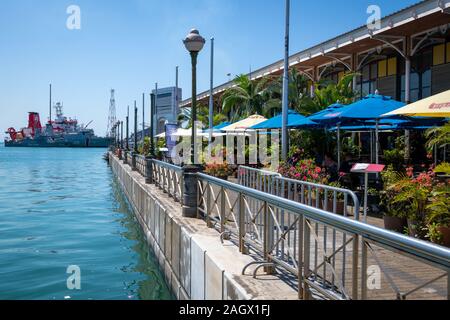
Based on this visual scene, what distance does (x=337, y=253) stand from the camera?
14.5 feet

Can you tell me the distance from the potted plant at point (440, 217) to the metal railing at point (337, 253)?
2.52 m

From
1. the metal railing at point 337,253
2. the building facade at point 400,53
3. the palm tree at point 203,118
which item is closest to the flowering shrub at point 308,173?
the metal railing at point 337,253

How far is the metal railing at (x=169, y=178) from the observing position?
1248cm

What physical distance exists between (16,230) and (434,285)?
55.1 ft

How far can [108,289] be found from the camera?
33.5ft

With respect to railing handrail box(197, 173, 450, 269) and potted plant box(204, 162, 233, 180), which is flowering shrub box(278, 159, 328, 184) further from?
potted plant box(204, 162, 233, 180)

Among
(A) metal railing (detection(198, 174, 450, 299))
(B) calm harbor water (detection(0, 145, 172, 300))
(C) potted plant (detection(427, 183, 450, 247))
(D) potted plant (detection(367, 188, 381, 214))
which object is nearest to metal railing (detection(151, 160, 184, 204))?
(B) calm harbor water (detection(0, 145, 172, 300))

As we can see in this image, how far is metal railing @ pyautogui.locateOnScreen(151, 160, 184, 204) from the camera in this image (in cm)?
1248

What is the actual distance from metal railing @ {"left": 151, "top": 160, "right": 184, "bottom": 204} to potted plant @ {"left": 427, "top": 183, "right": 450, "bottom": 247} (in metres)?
5.53

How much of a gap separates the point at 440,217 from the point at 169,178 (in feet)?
28.1

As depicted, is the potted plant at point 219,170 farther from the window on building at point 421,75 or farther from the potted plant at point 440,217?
the potted plant at point 440,217
